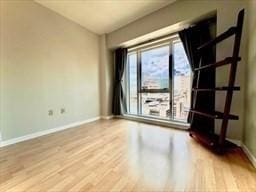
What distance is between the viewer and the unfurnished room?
71.1 inches

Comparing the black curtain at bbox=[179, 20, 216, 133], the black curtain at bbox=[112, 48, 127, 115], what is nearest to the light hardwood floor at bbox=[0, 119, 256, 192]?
the black curtain at bbox=[179, 20, 216, 133]

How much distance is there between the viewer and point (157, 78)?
4.09 meters

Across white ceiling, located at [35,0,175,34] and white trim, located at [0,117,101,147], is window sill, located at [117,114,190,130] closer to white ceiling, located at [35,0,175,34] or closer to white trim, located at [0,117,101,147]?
white trim, located at [0,117,101,147]

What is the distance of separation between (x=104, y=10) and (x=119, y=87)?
2.12 metres

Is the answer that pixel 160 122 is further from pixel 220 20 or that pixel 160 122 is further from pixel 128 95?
pixel 220 20

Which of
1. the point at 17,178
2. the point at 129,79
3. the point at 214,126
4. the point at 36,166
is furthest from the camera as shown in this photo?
the point at 129,79

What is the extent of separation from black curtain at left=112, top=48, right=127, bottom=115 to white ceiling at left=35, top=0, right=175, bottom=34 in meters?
0.94

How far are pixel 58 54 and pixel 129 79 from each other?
2.08 m

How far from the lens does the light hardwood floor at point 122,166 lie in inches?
61.4

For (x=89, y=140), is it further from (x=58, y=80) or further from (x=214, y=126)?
(x=214, y=126)

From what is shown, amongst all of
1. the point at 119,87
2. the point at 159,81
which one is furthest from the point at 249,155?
the point at 119,87

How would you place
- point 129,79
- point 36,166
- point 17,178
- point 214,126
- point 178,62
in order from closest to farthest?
point 17,178 → point 36,166 → point 214,126 → point 178,62 → point 129,79

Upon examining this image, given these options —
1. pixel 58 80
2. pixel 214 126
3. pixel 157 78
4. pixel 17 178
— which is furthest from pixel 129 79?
pixel 17 178

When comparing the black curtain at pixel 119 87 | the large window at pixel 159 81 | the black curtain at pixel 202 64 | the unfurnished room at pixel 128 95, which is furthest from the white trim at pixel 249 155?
the black curtain at pixel 119 87
